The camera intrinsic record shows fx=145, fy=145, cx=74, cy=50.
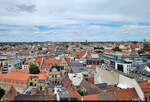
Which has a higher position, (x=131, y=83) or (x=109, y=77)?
(x=131, y=83)

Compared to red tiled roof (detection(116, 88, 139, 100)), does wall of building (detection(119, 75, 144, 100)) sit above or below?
above

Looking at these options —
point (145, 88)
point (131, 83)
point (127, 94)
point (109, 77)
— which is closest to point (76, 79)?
point (109, 77)

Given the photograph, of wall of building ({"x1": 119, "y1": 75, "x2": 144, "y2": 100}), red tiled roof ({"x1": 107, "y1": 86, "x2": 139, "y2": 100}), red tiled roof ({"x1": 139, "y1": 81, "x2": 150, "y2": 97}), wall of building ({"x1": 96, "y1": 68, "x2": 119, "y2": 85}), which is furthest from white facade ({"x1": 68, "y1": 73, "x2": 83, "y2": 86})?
red tiled roof ({"x1": 139, "y1": 81, "x2": 150, "y2": 97})

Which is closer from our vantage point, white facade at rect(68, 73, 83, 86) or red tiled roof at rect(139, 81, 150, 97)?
red tiled roof at rect(139, 81, 150, 97)

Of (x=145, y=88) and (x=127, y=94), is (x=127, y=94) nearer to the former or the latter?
(x=127, y=94)

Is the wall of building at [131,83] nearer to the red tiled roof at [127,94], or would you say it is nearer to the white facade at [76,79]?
the red tiled roof at [127,94]

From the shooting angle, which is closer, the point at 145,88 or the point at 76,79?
the point at 145,88

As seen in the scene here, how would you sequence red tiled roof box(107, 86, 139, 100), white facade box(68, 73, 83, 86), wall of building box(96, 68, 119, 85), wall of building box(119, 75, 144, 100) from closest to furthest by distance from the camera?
red tiled roof box(107, 86, 139, 100) < wall of building box(119, 75, 144, 100) < wall of building box(96, 68, 119, 85) < white facade box(68, 73, 83, 86)

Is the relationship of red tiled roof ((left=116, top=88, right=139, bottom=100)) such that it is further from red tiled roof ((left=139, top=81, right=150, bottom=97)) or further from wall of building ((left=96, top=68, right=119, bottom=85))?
wall of building ((left=96, top=68, right=119, bottom=85))

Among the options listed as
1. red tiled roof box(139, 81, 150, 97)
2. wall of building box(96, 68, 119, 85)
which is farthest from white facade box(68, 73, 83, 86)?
red tiled roof box(139, 81, 150, 97)

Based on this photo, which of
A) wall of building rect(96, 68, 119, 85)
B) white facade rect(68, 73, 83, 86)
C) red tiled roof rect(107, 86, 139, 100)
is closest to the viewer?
red tiled roof rect(107, 86, 139, 100)

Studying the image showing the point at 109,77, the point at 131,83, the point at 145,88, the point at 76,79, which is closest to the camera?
the point at 145,88
